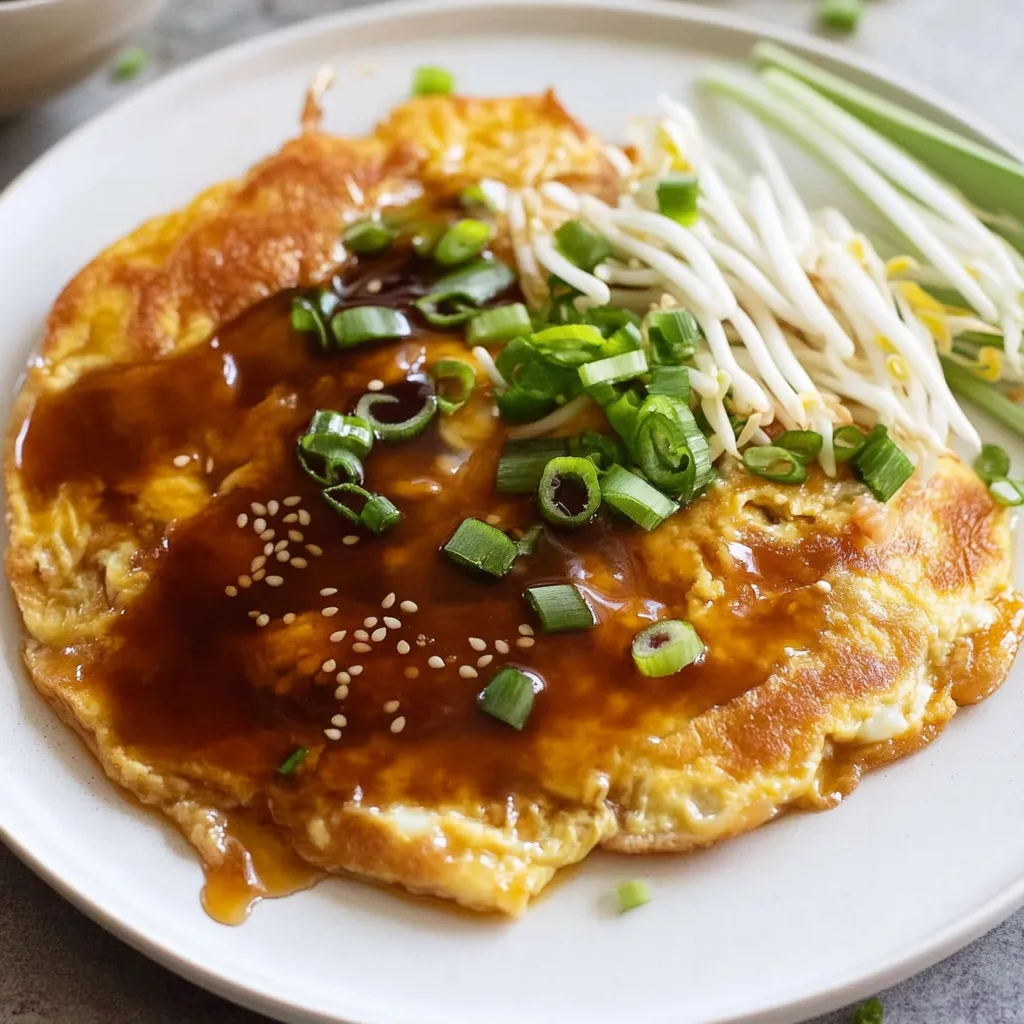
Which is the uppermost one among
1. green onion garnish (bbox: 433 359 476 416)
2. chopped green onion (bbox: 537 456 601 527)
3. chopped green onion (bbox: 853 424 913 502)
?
green onion garnish (bbox: 433 359 476 416)

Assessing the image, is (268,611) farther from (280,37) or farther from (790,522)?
(280,37)

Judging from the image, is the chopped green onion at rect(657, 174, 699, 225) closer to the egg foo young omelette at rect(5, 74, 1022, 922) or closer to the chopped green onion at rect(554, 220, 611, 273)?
the egg foo young omelette at rect(5, 74, 1022, 922)

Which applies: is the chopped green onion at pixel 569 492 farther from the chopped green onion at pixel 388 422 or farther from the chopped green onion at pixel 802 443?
the chopped green onion at pixel 802 443

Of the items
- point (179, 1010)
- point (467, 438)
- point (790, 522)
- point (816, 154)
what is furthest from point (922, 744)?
point (816, 154)

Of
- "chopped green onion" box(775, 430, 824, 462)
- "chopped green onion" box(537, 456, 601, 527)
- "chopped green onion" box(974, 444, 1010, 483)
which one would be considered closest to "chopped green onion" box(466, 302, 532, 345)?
"chopped green onion" box(537, 456, 601, 527)

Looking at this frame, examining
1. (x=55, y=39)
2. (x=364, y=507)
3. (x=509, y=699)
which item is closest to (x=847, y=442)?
(x=509, y=699)

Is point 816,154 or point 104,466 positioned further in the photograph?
point 816,154
